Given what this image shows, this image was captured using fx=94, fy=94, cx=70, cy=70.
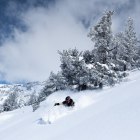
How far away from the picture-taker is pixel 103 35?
43.4 ft

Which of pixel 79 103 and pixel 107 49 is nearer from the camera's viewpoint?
pixel 79 103

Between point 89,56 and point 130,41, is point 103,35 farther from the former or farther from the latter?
point 130,41

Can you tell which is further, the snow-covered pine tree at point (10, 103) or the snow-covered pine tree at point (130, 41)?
the snow-covered pine tree at point (10, 103)

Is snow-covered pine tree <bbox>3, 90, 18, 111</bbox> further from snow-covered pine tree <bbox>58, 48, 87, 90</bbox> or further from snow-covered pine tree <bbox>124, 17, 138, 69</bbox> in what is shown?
snow-covered pine tree <bbox>124, 17, 138, 69</bbox>

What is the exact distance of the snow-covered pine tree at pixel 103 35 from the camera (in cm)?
1273

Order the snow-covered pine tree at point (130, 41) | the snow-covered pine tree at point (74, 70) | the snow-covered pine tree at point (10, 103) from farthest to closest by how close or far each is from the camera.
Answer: the snow-covered pine tree at point (10, 103) < the snow-covered pine tree at point (130, 41) < the snow-covered pine tree at point (74, 70)

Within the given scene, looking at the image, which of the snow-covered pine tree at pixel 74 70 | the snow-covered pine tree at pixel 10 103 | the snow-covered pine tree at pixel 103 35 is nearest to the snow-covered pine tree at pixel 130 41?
the snow-covered pine tree at pixel 103 35

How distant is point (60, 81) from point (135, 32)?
802 inches

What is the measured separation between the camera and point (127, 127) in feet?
7.20

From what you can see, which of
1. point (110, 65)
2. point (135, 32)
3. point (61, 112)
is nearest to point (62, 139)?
point (61, 112)

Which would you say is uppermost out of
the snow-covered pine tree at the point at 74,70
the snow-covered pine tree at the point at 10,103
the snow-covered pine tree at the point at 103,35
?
the snow-covered pine tree at the point at 103,35

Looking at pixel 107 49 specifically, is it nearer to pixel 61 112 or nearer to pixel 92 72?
pixel 92 72

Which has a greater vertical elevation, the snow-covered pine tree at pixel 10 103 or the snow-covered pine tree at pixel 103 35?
the snow-covered pine tree at pixel 103 35

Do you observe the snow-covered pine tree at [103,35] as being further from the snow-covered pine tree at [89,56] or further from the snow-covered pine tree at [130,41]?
the snow-covered pine tree at [130,41]
